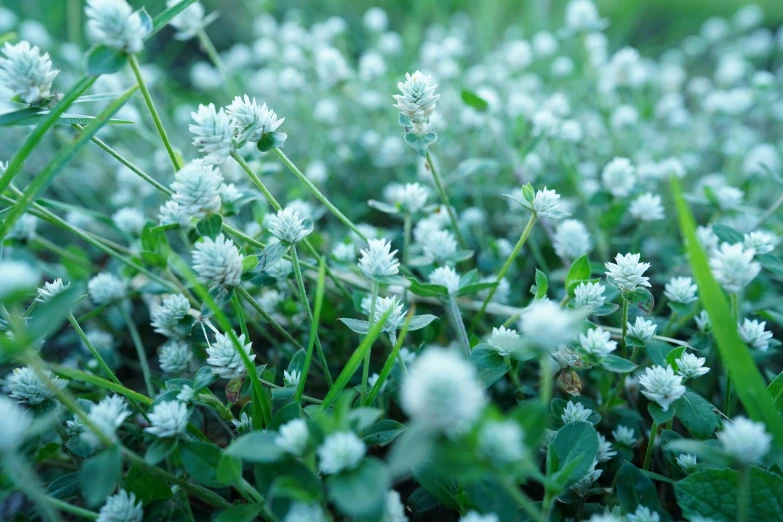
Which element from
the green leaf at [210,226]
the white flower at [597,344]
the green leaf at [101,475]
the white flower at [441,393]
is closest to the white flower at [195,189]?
the green leaf at [210,226]

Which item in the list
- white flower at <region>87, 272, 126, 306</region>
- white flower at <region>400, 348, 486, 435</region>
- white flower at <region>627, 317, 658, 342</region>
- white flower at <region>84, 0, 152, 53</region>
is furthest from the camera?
white flower at <region>87, 272, 126, 306</region>

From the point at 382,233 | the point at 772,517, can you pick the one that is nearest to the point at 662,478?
the point at 772,517

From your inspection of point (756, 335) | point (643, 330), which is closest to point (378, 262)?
point (643, 330)

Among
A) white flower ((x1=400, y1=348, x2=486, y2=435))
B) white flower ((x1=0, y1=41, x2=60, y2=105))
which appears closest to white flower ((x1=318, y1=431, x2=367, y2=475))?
white flower ((x1=400, y1=348, x2=486, y2=435))

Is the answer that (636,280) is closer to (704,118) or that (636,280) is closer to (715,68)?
(704,118)

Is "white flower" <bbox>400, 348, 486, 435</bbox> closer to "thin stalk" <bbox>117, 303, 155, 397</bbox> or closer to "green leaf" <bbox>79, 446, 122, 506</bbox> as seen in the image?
"green leaf" <bbox>79, 446, 122, 506</bbox>

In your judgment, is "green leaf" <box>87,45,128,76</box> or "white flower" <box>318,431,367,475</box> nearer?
"white flower" <box>318,431,367,475</box>
